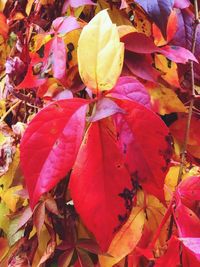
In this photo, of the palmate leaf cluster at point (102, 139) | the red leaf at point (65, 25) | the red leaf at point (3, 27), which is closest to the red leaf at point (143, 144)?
the palmate leaf cluster at point (102, 139)

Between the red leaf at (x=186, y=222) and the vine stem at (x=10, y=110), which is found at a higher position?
the vine stem at (x=10, y=110)

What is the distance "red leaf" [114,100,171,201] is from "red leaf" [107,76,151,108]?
0.03 feet

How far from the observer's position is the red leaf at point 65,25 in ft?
1.39

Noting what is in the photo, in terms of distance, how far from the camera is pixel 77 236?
436 mm

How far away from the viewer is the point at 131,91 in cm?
37

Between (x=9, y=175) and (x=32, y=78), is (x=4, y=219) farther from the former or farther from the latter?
(x=32, y=78)

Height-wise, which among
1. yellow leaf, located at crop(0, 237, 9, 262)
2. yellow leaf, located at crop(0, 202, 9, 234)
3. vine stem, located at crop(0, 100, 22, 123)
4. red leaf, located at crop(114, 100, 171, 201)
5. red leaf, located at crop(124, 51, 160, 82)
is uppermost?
red leaf, located at crop(124, 51, 160, 82)

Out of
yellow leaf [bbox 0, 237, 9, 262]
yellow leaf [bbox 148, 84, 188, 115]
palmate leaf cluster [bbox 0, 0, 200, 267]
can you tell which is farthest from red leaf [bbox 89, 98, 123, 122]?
yellow leaf [bbox 0, 237, 9, 262]

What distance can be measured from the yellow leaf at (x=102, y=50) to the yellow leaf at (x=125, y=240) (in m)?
0.13

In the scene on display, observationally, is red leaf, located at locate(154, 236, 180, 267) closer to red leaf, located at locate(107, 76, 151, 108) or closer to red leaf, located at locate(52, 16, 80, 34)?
red leaf, located at locate(107, 76, 151, 108)

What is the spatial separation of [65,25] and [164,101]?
0.40 ft

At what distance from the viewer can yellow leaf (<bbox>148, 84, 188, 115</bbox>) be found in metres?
0.44

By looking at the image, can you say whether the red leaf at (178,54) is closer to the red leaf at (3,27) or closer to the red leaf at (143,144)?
the red leaf at (143,144)

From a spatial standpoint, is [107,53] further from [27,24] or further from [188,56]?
[27,24]
